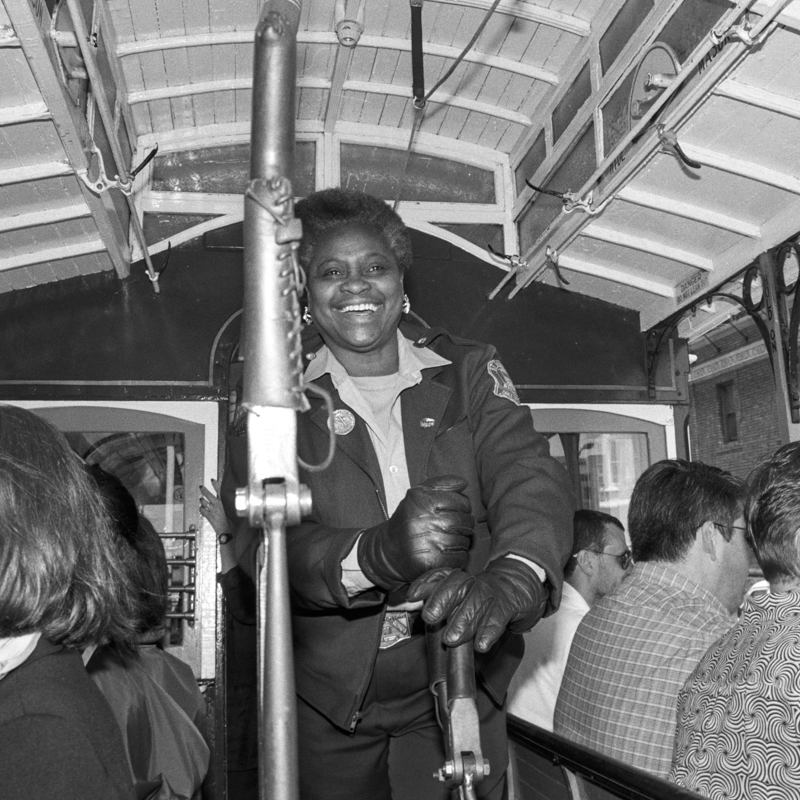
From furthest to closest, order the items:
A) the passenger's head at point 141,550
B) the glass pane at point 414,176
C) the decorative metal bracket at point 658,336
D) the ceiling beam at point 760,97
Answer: the glass pane at point 414,176, the decorative metal bracket at point 658,336, the ceiling beam at point 760,97, the passenger's head at point 141,550

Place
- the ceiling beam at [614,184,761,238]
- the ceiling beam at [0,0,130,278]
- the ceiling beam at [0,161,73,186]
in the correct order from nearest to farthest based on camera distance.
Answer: the ceiling beam at [0,0,130,278] < the ceiling beam at [0,161,73,186] < the ceiling beam at [614,184,761,238]

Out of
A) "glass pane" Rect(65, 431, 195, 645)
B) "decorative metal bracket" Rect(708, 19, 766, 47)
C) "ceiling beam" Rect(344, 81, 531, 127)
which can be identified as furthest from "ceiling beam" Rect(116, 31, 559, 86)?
"glass pane" Rect(65, 431, 195, 645)

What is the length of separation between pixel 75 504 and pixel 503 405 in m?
0.80

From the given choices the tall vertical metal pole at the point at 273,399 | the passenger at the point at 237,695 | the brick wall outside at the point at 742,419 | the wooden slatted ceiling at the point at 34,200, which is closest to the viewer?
the tall vertical metal pole at the point at 273,399

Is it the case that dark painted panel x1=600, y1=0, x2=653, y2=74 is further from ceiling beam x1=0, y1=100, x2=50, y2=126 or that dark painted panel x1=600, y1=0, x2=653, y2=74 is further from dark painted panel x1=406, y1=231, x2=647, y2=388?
ceiling beam x1=0, y1=100, x2=50, y2=126

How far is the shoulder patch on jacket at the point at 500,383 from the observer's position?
66.7 inches

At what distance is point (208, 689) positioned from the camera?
198 inches

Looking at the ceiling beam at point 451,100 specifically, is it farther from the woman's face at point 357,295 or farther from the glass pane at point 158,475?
the woman's face at point 357,295

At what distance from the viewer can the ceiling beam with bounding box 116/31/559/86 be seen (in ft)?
14.8

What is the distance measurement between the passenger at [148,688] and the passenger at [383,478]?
40 cm

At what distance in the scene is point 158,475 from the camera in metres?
5.25

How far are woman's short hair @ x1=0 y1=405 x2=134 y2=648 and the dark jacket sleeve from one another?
538 mm

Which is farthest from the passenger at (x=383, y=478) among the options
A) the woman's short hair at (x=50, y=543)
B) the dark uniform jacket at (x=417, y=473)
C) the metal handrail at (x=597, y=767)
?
the woman's short hair at (x=50, y=543)

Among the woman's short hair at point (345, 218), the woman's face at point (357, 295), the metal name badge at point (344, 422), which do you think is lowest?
the metal name badge at point (344, 422)
